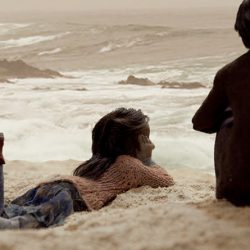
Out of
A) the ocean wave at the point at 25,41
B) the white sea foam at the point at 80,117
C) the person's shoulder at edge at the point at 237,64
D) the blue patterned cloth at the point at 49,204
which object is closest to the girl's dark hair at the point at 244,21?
the person's shoulder at edge at the point at 237,64

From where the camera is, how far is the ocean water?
26.0ft

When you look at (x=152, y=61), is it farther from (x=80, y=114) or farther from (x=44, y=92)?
(x=80, y=114)

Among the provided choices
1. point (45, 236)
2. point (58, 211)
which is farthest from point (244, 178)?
point (58, 211)

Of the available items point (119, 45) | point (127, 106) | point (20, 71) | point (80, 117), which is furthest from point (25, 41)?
point (80, 117)

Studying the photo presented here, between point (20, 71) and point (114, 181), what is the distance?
1524cm

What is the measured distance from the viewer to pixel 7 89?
14508 millimetres

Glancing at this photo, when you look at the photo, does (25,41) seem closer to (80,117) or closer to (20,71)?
(20,71)

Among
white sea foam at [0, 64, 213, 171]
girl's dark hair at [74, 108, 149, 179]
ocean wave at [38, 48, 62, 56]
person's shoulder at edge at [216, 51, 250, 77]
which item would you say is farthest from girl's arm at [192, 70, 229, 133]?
ocean wave at [38, 48, 62, 56]

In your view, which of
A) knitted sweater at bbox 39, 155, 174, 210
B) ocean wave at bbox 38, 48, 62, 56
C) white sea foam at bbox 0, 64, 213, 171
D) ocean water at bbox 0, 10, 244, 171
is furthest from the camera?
ocean wave at bbox 38, 48, 62, 56

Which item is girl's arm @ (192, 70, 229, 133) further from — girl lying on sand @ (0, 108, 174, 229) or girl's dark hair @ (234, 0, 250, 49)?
girl lying on sand @ (0, 108, 174, 229)

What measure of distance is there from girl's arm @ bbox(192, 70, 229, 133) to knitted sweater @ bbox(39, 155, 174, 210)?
92 centimetres

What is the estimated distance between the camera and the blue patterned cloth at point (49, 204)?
302 centimetres

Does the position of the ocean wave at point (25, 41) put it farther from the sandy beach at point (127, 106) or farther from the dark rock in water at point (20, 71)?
the dark rock in water at point (20, 71)

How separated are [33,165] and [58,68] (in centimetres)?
1870
